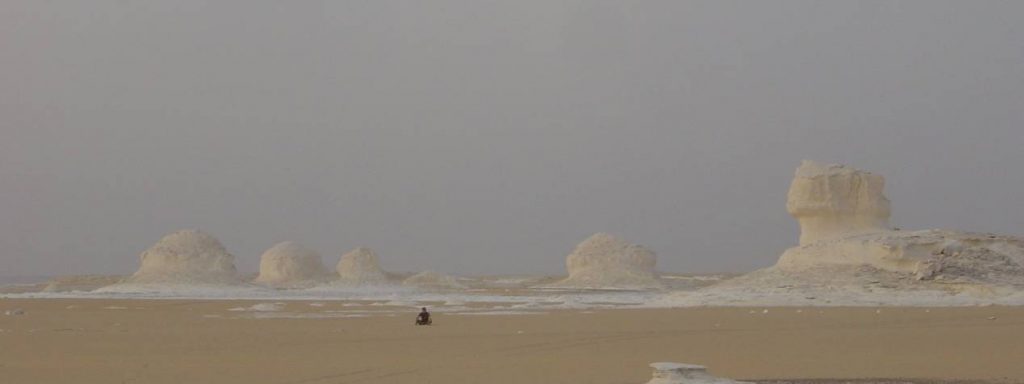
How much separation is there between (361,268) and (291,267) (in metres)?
4.06

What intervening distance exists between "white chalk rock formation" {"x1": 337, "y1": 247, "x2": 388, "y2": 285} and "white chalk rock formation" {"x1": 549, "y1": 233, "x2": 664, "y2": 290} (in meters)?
10.8

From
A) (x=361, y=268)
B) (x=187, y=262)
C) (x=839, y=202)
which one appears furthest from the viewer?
(x=361, y=268)

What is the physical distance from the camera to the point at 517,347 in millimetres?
17516

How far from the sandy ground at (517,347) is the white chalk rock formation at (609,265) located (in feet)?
120

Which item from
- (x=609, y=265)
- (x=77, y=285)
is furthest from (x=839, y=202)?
(x=77, y=285)

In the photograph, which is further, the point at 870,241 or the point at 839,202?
the point at 839,202

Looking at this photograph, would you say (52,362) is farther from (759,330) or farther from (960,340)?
(960,340)

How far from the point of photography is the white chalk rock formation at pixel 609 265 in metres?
64.7

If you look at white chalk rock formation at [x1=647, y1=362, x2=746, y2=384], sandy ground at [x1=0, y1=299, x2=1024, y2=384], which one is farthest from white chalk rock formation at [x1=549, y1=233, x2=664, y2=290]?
white chalk rock formation at [x1=647, y1=362, x2=746, y2=384]

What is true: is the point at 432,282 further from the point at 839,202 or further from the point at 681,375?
the point at 681,375

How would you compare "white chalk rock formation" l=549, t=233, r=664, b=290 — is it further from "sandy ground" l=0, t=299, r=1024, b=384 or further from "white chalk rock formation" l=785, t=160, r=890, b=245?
"sandy ground" l=0, t=299, r=1024, b=384

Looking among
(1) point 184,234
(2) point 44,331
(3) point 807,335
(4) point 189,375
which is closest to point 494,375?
(4) point 189,375

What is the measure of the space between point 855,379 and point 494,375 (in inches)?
165

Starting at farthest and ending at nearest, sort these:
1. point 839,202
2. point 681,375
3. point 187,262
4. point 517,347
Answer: point 187,262
point 839,202
point 517,347
point 681,375
